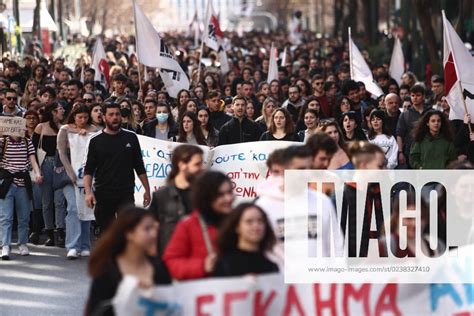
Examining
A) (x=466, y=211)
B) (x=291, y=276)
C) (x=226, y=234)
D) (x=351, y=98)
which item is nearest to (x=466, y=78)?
(x=351, y=98)

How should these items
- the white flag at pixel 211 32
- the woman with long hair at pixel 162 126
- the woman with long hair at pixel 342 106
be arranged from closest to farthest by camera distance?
the woman with long hair at pixel 162 126
the woman with long hair at pixel 342 106
the white flag at pixel 211 32

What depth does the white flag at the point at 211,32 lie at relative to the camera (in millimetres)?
26391

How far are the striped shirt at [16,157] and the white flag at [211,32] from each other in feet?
39.6

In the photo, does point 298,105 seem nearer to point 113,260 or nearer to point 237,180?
point 237,180

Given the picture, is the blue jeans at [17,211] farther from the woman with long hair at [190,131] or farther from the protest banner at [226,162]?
the woman with long hair at [190,131]

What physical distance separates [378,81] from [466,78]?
7.37 meters

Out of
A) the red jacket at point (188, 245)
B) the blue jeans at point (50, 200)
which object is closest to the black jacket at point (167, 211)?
the red jacket at point (188, 245)

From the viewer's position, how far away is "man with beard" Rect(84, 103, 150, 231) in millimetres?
12422

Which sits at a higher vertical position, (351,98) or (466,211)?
(351,98)

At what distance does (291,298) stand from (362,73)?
566 inches

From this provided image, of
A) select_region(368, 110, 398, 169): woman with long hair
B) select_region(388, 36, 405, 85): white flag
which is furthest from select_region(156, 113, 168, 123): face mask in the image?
select_region(388, 36, 405, 85): white flag

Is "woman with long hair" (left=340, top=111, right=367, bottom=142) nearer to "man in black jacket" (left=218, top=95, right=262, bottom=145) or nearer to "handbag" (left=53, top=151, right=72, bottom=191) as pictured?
"man in black jacket" (left=218, top=95, right=262, bottom=145)

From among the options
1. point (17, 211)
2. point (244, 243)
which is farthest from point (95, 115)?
point (244, 243)

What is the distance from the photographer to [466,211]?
902 cm
